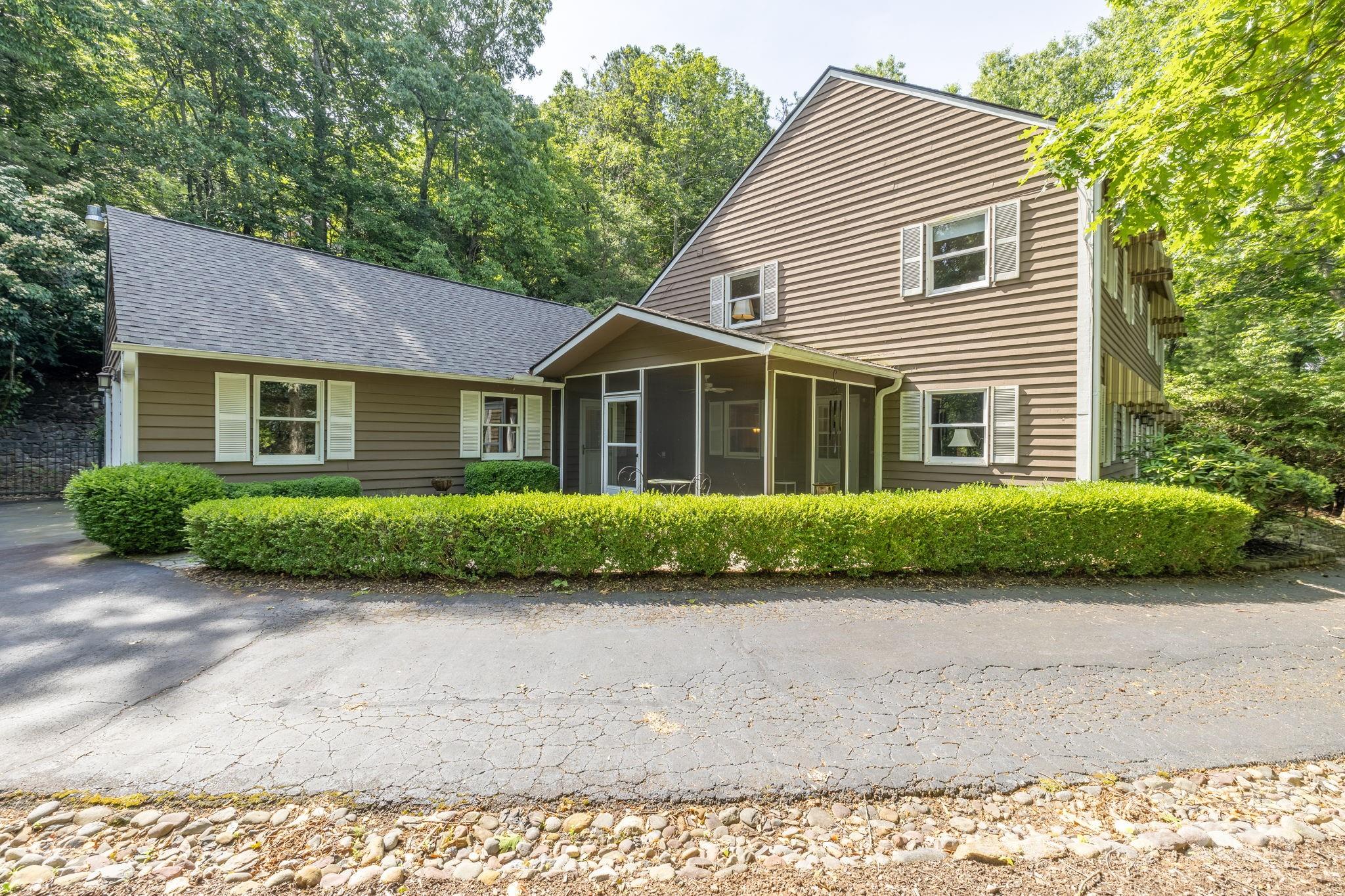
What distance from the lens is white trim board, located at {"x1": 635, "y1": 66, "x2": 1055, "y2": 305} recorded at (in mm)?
8773

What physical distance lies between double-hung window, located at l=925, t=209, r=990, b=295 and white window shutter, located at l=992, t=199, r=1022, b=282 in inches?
6.5

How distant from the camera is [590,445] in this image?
12055mm

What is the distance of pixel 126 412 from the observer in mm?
8125

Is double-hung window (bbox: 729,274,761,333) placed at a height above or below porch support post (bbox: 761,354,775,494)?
above

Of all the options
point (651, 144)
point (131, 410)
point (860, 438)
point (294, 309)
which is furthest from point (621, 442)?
point (651, 144)

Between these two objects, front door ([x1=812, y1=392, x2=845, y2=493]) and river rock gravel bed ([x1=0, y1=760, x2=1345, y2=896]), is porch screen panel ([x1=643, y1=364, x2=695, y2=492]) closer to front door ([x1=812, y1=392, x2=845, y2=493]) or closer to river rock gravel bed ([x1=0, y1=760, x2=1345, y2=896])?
front door ([x1=812, y1=392, x2=845, y2=493])

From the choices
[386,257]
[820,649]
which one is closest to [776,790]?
[820,649]

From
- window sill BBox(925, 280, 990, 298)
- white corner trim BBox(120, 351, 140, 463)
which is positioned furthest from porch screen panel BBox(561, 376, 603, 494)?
white corner trim BBox(120, 351, 140, 463)

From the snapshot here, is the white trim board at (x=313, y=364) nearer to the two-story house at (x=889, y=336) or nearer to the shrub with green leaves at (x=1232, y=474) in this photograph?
the two-story house at (x=889, y=336)

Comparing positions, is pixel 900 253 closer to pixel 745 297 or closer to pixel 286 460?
pixel 745 297

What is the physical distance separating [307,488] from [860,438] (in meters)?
9.56

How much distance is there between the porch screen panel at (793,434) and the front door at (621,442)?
8.63ft

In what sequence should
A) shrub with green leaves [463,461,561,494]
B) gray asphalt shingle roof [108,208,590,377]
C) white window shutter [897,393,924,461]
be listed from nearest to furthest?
1. gray asphalt shingle roof [108,208,590,377]
2. white window shutter [897,393,924,461]
3. shrub with green leaves [463,461,561,494]

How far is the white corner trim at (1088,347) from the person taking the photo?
8062mm
